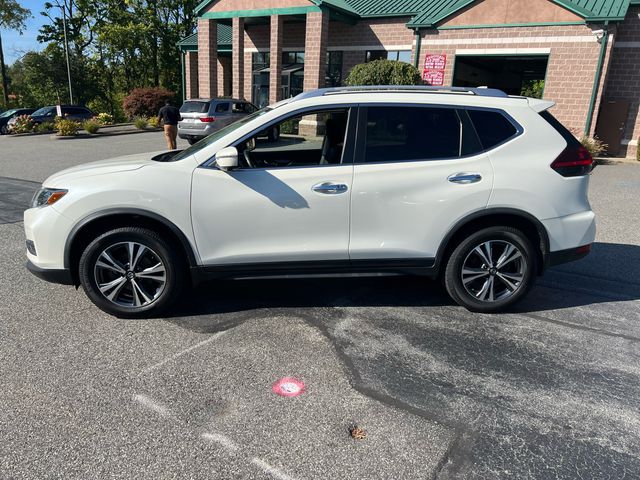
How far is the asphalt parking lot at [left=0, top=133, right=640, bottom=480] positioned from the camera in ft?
8.19

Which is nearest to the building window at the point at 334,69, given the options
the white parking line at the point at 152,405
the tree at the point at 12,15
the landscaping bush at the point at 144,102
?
the landscaping bush at the point at 144,102

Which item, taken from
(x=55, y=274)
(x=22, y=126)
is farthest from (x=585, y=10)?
(x=22, y=126)

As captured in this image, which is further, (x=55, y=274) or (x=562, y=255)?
(x=562, y=255)

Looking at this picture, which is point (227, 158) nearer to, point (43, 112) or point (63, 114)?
point (63, 114)

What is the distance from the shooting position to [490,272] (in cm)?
420

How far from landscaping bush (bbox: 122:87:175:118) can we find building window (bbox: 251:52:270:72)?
7.29m

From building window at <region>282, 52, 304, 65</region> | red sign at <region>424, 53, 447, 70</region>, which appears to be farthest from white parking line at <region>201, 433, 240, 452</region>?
building window at <region>282, 52, 304, 65</region>

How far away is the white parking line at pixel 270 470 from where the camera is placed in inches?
93.3

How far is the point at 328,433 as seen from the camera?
2.69 metres

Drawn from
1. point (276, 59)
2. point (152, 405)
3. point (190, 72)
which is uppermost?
point (276, 59)

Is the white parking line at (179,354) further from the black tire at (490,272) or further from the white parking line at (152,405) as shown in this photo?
the black tire at (490,272)

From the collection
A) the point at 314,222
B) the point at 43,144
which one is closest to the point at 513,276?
the point at 314,222

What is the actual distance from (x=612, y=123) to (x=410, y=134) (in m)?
16.4

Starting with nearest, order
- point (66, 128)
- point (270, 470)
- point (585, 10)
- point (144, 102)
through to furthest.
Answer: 1. point (270, 470)
2. point (585, 10)
3. point (66, 128)
4. point (144, 102)
